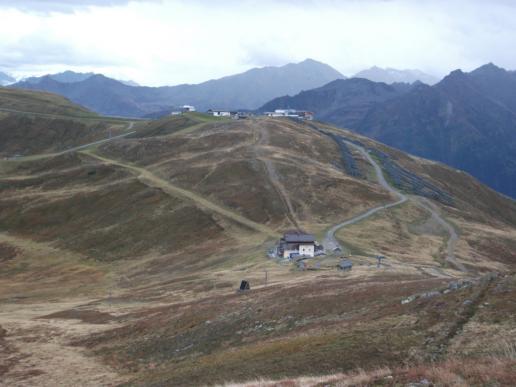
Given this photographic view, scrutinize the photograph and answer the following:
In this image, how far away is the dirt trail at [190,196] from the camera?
118 m

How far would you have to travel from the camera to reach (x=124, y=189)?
154m

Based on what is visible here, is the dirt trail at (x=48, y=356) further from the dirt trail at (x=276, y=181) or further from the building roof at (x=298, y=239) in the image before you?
the dirt trail at (x=276, y=181)

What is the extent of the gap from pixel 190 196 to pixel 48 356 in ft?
298

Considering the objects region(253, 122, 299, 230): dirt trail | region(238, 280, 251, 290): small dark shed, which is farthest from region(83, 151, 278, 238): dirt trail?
region(238, 280, 251, 290): small dark shed

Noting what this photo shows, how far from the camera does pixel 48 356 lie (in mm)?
52406

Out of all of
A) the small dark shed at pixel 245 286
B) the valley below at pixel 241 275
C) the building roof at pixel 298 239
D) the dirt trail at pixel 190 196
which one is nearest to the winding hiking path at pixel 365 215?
the valley below at pixel 241 275

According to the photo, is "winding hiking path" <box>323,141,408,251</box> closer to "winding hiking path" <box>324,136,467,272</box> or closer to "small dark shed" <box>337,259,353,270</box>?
"winding hiking path" <box>324,136,467,272</box>

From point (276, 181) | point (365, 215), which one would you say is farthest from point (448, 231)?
point (276, 181)

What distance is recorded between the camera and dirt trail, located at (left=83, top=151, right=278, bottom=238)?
11819cm

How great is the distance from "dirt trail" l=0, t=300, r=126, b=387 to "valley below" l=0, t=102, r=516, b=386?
264 mm

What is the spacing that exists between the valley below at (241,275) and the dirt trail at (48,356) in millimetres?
264

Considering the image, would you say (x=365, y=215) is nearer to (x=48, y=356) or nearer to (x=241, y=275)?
(x=241, y=275)

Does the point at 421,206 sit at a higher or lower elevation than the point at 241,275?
higher

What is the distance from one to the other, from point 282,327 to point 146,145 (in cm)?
16316
